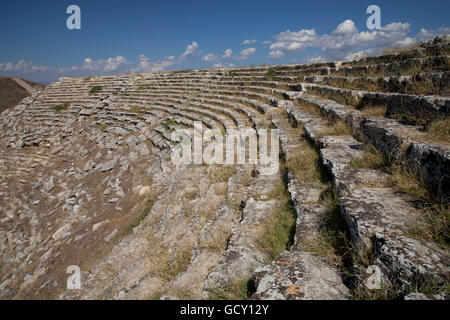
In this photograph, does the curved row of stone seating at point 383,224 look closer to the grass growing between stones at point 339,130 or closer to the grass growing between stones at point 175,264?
the grass growing between stones at point 339,130

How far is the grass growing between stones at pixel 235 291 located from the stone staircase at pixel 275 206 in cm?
2

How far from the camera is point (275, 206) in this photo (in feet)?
10.9

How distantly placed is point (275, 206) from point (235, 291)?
57.9 inches

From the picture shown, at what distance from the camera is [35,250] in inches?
314

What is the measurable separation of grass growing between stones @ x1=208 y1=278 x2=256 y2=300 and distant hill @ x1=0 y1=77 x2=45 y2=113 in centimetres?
3488

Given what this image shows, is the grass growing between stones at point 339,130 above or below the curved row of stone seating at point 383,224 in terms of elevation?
above

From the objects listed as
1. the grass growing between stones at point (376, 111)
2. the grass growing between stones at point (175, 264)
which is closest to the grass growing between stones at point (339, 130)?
the grass growing between stones at point (376, 111)

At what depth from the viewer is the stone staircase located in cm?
178

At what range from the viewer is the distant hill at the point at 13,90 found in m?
26.8

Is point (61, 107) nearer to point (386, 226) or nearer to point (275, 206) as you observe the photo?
point (275, 206)

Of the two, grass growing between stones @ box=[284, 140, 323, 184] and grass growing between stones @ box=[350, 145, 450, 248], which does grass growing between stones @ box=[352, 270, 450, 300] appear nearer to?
grass growing between stones @ box=[350, 145, 450, 248]

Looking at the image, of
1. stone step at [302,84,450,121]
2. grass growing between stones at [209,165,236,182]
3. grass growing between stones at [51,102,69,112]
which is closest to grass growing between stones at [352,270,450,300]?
stone step at [302,84,450,121]

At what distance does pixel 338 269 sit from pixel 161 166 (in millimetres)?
7596
